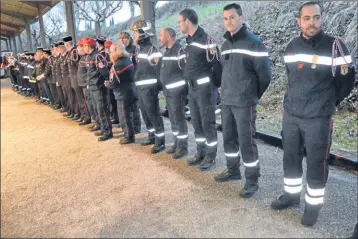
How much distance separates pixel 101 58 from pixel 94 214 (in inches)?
134

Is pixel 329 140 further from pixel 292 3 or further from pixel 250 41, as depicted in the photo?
pixel 292 3

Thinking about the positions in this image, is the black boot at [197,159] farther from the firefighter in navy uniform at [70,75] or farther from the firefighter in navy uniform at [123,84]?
the firefighter in navy uniform at [70,75]

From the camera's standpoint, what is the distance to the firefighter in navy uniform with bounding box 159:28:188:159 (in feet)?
15.2

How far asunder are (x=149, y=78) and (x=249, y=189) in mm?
2475

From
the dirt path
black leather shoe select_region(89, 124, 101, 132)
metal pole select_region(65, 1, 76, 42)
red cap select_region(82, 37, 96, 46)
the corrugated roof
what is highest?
the corrugated roof

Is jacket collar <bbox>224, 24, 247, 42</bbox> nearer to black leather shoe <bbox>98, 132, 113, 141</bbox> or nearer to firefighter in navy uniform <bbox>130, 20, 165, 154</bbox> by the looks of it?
firefighter in navy uniform <bbox>130, 20, 165, 154</bbox>

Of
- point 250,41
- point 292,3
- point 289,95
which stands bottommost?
point 289,95

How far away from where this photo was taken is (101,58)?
6023 mm

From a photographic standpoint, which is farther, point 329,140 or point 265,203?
point 265,203

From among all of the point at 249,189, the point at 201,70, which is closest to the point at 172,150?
the point at 201,70

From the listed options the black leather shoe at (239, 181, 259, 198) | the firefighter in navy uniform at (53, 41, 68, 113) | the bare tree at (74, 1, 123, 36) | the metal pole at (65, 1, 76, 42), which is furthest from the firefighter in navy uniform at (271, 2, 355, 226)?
the bare tree at (74, 1, 123, 36)

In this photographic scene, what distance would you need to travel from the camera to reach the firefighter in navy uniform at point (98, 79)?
602 cm

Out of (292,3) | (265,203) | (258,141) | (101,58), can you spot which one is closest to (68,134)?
(101,58)

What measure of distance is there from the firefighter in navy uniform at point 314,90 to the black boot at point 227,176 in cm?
111
